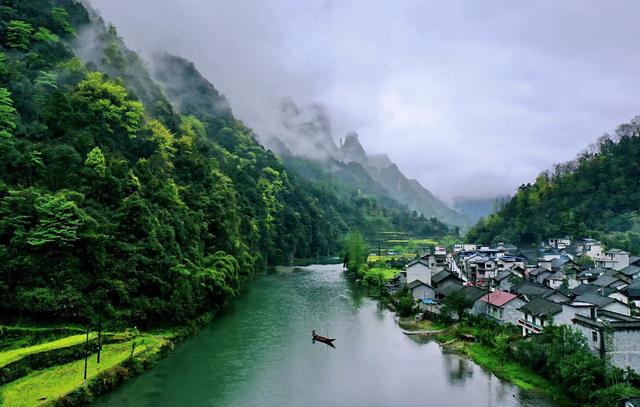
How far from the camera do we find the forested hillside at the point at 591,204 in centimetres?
6138

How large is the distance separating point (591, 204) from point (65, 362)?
66670 mm

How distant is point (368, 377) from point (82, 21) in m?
44.7

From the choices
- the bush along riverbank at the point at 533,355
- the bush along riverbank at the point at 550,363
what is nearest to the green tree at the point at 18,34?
the bush along riverbank at the point at 533,355

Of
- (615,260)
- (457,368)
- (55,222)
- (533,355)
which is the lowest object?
(457,368)

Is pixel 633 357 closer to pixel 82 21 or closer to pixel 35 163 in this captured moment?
pixel 35 163

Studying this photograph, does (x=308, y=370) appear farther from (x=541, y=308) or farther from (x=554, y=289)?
(x=554, y=289)

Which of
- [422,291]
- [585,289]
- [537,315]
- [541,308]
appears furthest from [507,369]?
[422,291]

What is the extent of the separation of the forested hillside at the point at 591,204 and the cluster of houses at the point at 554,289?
361 cm

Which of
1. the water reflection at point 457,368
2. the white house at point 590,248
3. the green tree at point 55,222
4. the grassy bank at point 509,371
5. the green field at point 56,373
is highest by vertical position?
the green tree at point 55,222

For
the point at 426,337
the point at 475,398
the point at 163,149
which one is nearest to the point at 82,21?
the point at 163,149

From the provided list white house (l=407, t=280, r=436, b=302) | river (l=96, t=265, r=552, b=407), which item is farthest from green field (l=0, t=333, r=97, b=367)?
white house (l=407, t=280, r=436, b=302)

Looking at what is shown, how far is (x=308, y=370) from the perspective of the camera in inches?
940

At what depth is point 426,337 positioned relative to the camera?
1182 inches

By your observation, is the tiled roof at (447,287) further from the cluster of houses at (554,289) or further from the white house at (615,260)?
the white house at (615,260)
